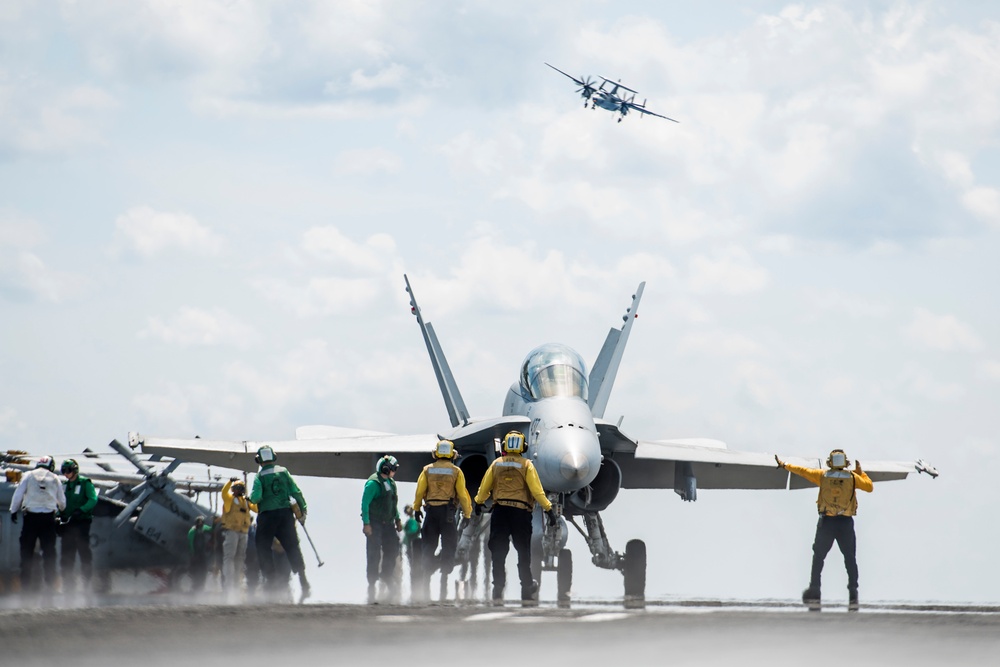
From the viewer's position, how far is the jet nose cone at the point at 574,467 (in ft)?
59.2

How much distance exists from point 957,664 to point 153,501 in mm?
19914

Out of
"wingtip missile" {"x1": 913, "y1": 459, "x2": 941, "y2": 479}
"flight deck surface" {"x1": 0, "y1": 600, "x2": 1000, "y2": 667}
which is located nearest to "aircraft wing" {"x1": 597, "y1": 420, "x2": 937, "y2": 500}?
"wingtip missile" {"x1": 913, "y1": 459, "x2": 941, "y2": 479}

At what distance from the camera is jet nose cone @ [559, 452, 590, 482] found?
59.2 ft

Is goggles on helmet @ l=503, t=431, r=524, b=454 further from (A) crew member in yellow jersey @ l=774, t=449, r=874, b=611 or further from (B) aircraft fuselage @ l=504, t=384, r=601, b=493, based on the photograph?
(A) crew member in yellow jersey @ l=774, t=449, r=874, b=611

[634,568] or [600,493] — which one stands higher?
[600,493]

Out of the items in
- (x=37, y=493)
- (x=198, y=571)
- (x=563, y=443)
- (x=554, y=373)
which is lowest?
(x=198, y=571)

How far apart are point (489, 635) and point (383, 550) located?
9.21 meters

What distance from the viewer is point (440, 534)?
18750 millimetres

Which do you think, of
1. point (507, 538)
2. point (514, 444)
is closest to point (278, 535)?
point (507, 538)

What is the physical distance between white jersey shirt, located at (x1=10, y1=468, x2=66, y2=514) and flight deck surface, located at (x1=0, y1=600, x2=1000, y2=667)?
7.21 metres

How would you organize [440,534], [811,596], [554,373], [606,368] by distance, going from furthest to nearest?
[606,368]
[554,373]
[440,534]
[811,596]

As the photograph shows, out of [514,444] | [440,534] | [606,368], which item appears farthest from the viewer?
[606,368]

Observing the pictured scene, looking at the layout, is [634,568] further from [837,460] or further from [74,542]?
[74,542]

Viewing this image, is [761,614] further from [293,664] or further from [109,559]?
[109,559]
